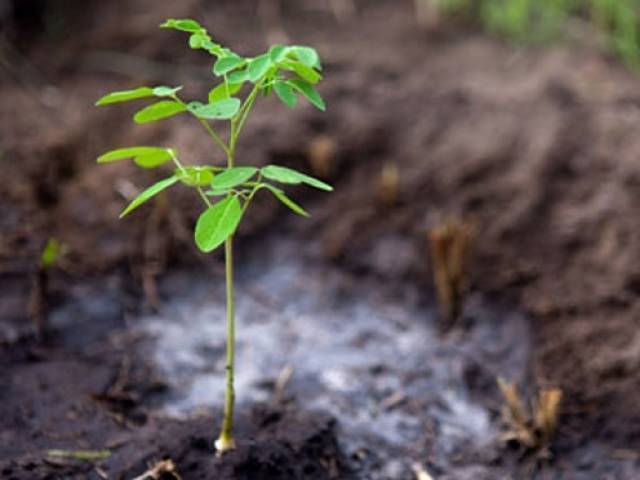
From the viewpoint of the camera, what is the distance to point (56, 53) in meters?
3.72

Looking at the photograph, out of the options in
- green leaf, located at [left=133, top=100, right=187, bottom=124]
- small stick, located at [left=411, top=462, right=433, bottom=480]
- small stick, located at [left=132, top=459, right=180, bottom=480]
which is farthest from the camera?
small stick, located at [left=411, top=462, right=433, bottom=480]

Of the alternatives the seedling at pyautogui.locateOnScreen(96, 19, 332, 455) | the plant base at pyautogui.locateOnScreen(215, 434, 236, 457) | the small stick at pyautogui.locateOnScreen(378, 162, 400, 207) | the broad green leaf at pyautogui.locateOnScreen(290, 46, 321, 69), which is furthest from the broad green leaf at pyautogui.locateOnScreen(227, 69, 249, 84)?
the small stick at pyautogui.locateOnScreen(378, 162, 400, 207)

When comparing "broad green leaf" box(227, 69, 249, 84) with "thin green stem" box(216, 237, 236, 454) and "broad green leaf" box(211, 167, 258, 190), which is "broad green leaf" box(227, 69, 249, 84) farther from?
"thin green stem" box(216, 237, 236, 454)

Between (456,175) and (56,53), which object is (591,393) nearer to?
(456,175)

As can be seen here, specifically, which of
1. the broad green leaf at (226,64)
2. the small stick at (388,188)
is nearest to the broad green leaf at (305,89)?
the broad green leaf at (226,64)

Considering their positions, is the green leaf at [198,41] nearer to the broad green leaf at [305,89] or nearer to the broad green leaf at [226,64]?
the broad green leaf at [226,64]

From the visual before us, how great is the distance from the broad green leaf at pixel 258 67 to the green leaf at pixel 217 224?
24 cm

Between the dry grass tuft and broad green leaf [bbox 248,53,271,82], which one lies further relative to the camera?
the dry grass tuft

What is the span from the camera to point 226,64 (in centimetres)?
167

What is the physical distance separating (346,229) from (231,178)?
1462 mm

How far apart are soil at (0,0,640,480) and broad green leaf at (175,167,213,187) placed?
0.65 meters

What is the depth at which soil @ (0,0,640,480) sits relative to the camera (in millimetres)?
2215

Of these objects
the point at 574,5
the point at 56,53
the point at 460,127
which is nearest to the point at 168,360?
the point at 460,127

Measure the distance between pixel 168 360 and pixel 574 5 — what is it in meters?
2.54
